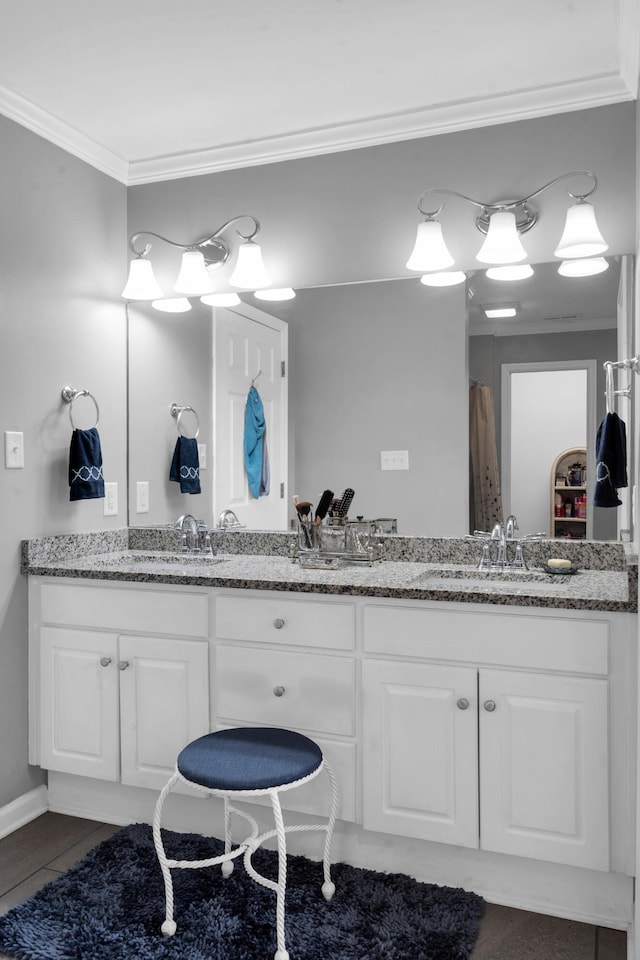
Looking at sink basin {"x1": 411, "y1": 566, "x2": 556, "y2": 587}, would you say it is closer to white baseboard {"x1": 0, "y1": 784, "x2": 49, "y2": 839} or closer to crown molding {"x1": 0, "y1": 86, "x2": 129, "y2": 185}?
white baseboard {"x1": 0, "y1": 784, "x2": 49, "y2": 839}

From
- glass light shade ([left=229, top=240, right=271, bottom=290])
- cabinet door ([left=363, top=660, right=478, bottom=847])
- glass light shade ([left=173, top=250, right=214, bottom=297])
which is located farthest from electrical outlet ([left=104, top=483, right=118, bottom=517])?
cabinet door ([left=363, top=660, right=478, bottom=847])

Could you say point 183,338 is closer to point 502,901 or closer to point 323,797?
point 323,797

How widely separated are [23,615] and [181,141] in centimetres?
182

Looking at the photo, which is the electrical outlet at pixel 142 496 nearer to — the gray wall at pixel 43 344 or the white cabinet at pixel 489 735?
the gray wall at pixel 43 344

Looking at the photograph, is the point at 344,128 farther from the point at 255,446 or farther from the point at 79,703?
the point at 79,703

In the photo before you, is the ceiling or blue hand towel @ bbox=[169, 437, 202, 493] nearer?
the ceiling

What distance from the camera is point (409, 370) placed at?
2.70m

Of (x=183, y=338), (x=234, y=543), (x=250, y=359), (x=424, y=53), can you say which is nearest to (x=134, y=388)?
(x=183, y=338)

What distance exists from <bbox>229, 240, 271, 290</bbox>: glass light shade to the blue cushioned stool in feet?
5.22

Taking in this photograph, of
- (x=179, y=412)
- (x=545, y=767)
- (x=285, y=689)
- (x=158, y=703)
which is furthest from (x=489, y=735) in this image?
(x=179, y=412)

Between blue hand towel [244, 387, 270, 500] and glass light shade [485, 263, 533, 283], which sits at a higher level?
glass light shade [485, 263, 533, 283]

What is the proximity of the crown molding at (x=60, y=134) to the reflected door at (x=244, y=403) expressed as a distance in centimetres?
71

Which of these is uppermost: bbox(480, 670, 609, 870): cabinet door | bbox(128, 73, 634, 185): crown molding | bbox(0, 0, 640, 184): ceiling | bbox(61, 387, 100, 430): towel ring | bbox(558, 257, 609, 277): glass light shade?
bbox(0, 0, 640, 184): ceiling

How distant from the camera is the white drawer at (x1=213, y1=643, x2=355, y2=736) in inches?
86.2
